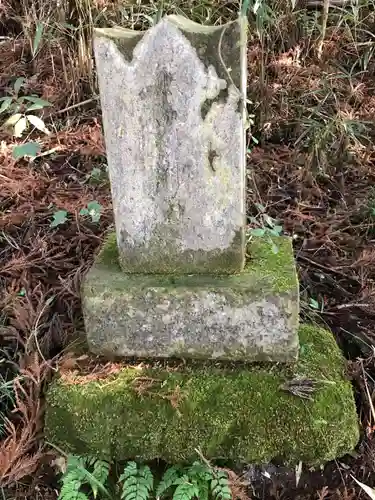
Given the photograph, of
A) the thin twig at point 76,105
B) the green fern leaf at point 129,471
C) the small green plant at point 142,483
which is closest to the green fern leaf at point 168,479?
the small green plant at point 142,483

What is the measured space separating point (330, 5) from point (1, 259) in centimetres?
302

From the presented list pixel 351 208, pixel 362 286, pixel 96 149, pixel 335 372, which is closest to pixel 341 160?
pixel 351 208

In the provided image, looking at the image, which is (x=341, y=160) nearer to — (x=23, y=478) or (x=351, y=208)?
(x=351, y=208)

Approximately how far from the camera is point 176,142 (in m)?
2.02

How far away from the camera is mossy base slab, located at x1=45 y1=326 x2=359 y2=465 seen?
2164 mm

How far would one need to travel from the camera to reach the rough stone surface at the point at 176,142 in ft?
6.11

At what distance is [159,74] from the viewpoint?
190 cm

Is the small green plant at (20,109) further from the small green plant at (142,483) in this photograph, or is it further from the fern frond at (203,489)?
the fern frond at (203,489)

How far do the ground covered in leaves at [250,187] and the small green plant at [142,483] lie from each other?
14 centimetres

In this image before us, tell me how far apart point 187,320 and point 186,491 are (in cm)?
61

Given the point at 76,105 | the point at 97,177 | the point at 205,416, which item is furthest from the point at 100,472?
the point at 76,105

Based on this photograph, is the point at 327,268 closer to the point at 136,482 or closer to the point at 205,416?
the point at 205,416

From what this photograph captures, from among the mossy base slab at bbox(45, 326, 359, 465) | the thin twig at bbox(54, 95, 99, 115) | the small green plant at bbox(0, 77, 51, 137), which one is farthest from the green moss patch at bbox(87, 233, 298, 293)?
the thin twig at bbox(54, 95, 99, 115)

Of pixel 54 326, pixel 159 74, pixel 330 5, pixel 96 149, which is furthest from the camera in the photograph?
pixel 330 5
